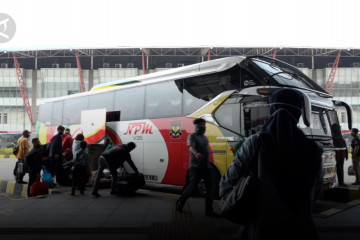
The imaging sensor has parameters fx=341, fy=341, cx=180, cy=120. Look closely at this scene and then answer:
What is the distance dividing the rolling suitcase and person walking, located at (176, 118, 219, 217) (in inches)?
90.0

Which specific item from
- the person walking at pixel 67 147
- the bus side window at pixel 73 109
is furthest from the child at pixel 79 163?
the bus side window at pixel 73 109

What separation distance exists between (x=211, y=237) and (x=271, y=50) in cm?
4238

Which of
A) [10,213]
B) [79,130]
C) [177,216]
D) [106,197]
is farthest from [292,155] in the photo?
[79,130]

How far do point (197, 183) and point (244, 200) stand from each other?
4.01 m

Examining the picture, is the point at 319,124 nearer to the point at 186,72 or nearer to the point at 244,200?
the point at 186,72

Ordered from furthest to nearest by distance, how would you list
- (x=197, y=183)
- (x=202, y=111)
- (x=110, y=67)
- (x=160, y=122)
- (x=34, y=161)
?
(x=110, y=67) → (x=160, y=122) → (x=34, y=161) → (x=202, y=111) → (x=197, y=183)

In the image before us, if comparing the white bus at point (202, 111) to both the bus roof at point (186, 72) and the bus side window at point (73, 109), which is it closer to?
the bus roof at point (186, 72)

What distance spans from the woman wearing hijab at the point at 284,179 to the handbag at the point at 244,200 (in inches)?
1.3

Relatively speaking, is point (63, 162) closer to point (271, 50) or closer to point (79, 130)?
point (79, 130)

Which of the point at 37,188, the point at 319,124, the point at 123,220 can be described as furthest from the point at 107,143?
the point at 319,124

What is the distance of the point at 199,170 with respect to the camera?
6.00m

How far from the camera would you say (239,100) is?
6902 mm

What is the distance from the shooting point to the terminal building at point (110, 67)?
46.6m

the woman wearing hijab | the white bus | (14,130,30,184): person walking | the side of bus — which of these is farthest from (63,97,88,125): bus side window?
the woman wearing hijab
